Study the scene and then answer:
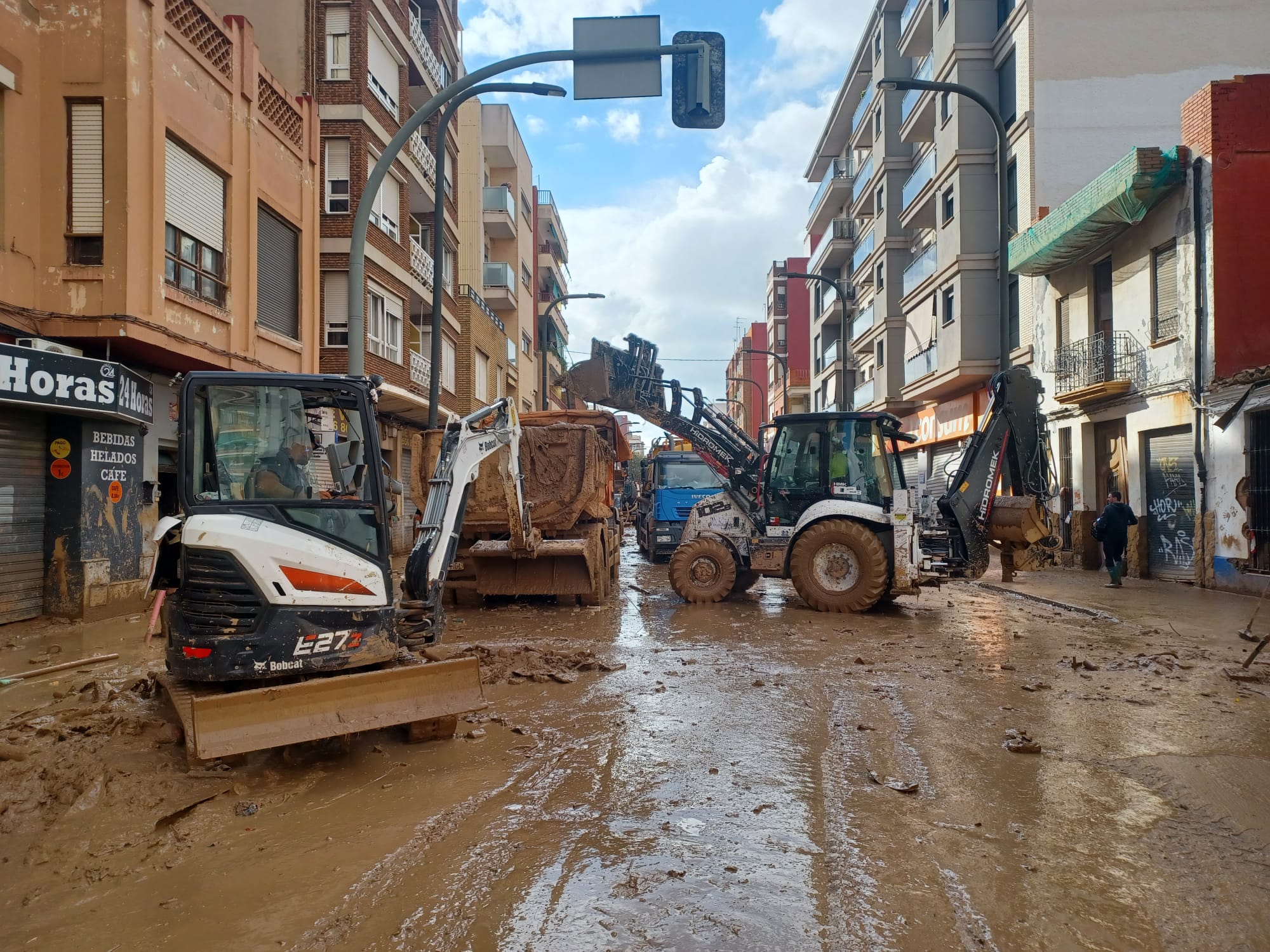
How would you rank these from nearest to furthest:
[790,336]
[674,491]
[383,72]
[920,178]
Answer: [674,491] < [383,72] < [920,178] < [790,336]

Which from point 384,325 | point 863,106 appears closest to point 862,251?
point 863,106

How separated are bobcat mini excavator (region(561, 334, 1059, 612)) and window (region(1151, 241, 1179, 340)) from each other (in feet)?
19.9

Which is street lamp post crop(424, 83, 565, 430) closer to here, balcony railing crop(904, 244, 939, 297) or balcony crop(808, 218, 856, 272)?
balcony railing crop(904, 244, 939, 297)

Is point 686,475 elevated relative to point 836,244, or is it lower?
lower

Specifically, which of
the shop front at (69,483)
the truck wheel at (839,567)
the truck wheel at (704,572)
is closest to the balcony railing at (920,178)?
the truck wheel at (704,572)

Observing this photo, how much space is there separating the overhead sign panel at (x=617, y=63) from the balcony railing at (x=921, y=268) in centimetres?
2084

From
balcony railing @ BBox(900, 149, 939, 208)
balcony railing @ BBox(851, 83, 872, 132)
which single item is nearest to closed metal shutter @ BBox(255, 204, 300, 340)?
balcony railing @ BBox(900, 149, 939, 208)

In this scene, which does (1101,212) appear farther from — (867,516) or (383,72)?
(383,72)

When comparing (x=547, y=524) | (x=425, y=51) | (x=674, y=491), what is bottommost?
(x=547, y=524)

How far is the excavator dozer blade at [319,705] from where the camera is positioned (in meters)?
4.79

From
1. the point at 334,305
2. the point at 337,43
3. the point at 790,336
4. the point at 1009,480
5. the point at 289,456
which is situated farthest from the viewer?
the point at 790,336

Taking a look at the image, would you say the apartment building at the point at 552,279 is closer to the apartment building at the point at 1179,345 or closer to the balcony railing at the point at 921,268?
the balcony railing at the point at 921,268

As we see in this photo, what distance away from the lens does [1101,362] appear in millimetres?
18219

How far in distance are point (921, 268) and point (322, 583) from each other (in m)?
27.6
